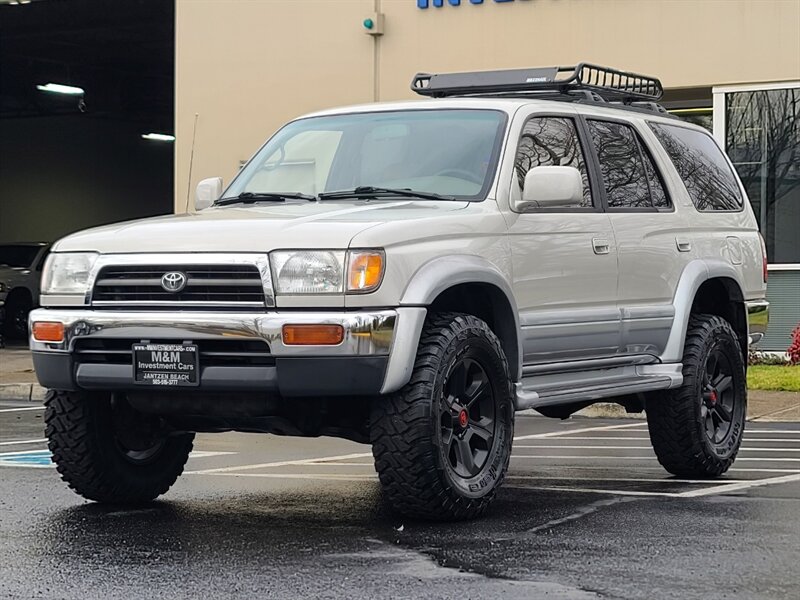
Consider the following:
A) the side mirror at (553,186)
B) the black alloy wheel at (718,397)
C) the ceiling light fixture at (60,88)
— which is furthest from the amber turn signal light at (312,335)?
the ceiling light fixture at (60,88)

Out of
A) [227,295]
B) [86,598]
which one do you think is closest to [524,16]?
[227,295]

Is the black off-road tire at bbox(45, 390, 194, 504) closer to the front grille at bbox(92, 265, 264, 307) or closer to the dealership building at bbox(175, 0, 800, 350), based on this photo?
the front grille at bbox(92, 265, 264, 307)

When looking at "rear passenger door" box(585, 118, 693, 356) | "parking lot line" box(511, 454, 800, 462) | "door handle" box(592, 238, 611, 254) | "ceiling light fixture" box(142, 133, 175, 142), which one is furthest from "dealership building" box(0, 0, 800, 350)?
"ceiling light fixture" box(142, 133, 175, 142)

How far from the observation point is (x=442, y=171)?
777 cm

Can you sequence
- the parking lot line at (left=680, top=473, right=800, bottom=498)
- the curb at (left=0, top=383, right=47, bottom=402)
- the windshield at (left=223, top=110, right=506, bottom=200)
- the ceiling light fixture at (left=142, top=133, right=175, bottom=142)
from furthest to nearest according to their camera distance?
the ceiling light fixture at (left=142, top=133, right=175, bottom=142)
the curb at (left=0, top=383, right=47, bottom=402)
the parking lot line at (left=680, top=473, right=800, bottom=498)
the windshield at (left=223, top=110, right=506, bottom=200)

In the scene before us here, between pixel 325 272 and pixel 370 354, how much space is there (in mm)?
401

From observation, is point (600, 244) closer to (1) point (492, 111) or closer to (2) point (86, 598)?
(1) point (492, 111)

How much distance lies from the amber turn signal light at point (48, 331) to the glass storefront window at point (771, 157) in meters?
11.8

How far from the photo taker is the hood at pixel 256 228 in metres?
6.65

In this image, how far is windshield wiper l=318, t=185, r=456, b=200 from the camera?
24.8 ft

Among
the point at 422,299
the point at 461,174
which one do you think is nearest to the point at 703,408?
the point at 461,174

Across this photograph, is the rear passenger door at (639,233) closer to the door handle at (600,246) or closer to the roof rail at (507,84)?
the door handle at (600,246)

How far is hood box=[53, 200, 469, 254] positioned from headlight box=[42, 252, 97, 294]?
0.13ft

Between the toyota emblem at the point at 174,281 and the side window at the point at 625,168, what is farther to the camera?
the side window at the point at 625,168
